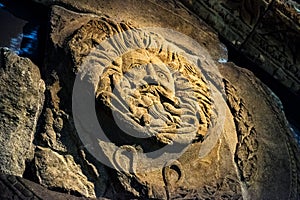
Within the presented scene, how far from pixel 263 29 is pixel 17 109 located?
1193mm

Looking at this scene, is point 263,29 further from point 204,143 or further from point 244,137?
point 204,143

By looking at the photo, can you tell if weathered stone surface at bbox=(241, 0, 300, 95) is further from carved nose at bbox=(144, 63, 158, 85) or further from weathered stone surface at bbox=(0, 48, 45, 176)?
weathered stone surface at bbox=(0, 48, 45, 176)

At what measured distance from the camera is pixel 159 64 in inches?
81.9

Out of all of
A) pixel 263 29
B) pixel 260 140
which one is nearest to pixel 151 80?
pixel 260 140

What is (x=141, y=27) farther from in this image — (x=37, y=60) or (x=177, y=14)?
(x=37, y=60)

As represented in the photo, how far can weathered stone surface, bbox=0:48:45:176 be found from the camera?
69.2 inches

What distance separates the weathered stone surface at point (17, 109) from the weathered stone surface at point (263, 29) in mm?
885

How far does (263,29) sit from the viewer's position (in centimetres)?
253

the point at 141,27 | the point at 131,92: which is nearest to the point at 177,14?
the point at 141,27

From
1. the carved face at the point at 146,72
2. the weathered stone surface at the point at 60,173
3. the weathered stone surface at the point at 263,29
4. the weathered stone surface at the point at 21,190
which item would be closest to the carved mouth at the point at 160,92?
the carved face at the point at 146,72

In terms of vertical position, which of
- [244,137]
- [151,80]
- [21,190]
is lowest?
[21,190]

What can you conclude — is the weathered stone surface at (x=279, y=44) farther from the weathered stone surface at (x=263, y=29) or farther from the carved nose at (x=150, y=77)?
the carved nose at (x=150, y=77)

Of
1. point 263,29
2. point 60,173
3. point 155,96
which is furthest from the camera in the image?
point 263,29

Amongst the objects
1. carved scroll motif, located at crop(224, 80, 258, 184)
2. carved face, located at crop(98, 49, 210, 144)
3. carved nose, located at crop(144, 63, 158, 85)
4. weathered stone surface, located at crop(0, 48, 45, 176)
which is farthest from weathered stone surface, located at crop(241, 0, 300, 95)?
weathered stone surface, located at crop(0, 48, 45, 176)
